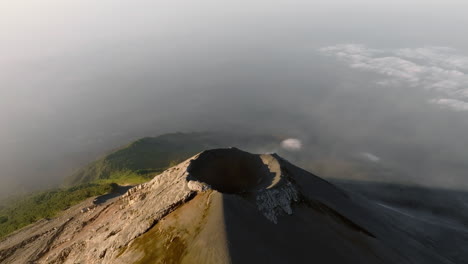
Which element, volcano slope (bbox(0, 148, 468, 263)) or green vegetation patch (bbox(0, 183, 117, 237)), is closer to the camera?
volcano slope (bbox(0, 148, 468, 263))

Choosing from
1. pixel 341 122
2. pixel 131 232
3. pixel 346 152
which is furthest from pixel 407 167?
pixel 131 232

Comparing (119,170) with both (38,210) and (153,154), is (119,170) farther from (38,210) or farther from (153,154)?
(38,210)

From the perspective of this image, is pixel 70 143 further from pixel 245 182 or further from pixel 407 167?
pixel 407 167

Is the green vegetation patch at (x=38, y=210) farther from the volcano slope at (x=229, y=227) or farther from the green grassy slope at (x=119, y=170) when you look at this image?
the volcano slope at (x=229, y=227)

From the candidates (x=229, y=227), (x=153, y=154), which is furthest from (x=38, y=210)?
(x=229, y=227)

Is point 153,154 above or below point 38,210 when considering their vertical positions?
below

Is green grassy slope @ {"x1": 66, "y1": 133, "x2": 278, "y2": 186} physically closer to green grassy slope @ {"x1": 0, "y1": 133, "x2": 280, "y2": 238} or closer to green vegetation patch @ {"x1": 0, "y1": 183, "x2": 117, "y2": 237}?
green grassy slope @ {"x1": 0, "y1": 133, "x2": 280, "y2": 238}

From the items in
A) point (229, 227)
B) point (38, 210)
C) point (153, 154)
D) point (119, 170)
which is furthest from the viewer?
point (153, 154)

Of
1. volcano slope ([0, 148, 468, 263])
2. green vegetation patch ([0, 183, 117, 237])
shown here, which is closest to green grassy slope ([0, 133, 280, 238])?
green vegetation patch ([0, 183, 117, 237])
